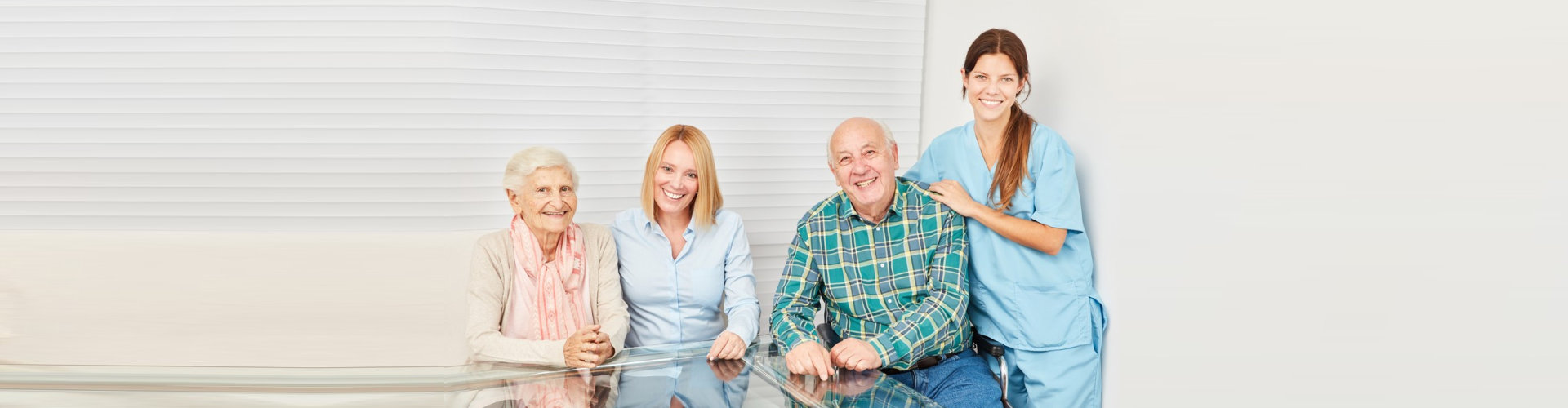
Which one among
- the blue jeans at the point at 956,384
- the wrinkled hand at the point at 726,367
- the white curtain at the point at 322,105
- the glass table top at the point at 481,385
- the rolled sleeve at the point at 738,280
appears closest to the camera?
the glass table top at the point at 481,385

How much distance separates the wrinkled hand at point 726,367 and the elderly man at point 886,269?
143mm

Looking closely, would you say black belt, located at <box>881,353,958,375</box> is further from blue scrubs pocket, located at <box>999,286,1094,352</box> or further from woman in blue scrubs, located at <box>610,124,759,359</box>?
woman in blue scrubs, located at <box>610,124,759,359</box>

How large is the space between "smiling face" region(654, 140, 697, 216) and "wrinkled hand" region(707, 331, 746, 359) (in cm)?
49

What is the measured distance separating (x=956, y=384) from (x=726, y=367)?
0.56 meters

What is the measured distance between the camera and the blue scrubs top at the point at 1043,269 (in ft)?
7.11

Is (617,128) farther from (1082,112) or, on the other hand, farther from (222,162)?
(1082,112)

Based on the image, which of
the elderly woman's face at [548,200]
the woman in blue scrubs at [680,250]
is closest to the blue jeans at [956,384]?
the woman in blue scrubs at [680,250]

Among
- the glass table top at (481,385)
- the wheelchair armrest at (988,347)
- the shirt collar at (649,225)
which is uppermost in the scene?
the shirt collar at (649,225)

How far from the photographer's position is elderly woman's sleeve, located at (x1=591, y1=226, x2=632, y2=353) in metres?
2.16

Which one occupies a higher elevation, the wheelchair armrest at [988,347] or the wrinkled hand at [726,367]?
the wheelchair armrest at [988,347]

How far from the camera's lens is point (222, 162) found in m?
2.77

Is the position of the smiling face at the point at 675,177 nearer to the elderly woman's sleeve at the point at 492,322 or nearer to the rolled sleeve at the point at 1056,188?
the elderly woman's sleeve at the point at 492,322

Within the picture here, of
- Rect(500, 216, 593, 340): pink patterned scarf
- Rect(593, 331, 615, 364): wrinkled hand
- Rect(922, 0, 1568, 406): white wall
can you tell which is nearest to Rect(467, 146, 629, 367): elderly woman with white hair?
Rect(500, 216, 593, 340): pink patterned scarf

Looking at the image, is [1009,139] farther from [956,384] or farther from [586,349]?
[586,349]
